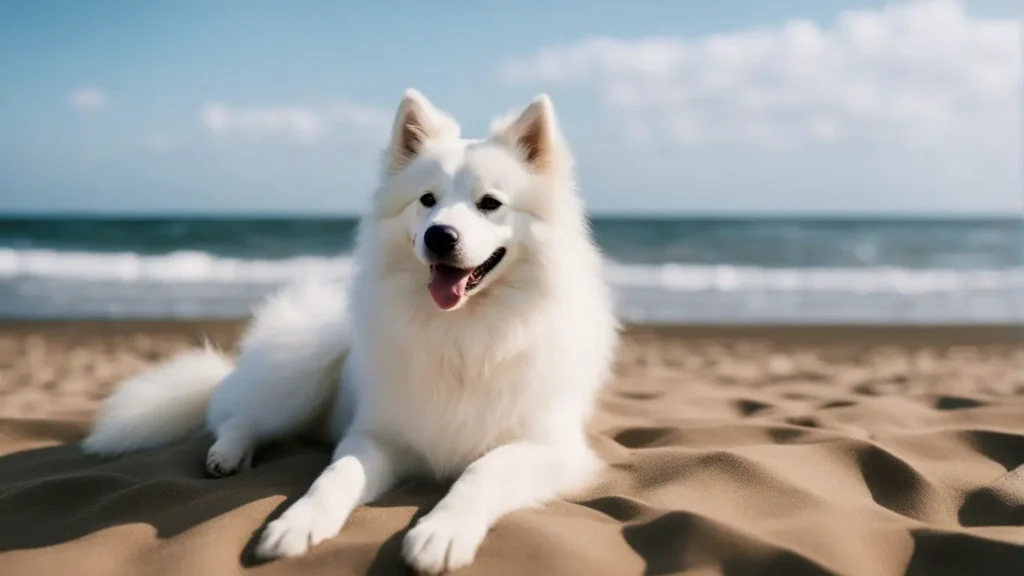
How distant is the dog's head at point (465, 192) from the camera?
241 cm

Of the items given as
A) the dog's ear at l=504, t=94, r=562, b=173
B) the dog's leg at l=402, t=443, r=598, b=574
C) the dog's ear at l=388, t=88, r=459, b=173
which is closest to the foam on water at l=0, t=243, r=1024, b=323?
the dog's ear at l=388, t=88, r=459, b=173

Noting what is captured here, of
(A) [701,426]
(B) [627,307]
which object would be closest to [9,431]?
(A) [701,426]

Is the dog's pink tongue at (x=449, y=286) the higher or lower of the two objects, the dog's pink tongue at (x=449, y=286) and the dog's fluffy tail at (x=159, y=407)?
the higher

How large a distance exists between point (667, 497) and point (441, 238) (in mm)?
1072

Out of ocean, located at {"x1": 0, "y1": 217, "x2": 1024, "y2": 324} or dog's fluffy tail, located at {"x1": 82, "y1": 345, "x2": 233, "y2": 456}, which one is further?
ocean, located at {"x1": 0, "y1": 217, "x2": 1024, "y2": 324}

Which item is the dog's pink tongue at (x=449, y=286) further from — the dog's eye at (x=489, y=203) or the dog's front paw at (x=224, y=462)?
the dog's front paw at (x=224, y=462)

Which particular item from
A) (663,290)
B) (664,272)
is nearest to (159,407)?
(663,290)

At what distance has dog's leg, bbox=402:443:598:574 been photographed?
6.27 feet

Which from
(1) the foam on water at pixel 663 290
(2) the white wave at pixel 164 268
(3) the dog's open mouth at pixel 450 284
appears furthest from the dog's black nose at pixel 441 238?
(2) the white wave at pixel 164 268

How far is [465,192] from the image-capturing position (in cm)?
255

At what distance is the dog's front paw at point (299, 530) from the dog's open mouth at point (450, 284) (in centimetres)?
71

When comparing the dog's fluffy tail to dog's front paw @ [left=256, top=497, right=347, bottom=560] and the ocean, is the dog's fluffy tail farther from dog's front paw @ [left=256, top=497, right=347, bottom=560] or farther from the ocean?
dog's front paw @ [left=256, top=497, right=347, bottom=560]

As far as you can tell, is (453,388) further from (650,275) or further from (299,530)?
(650,275)

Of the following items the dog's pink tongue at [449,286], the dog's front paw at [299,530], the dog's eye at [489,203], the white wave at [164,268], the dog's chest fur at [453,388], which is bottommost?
the white wave at [164,268]
